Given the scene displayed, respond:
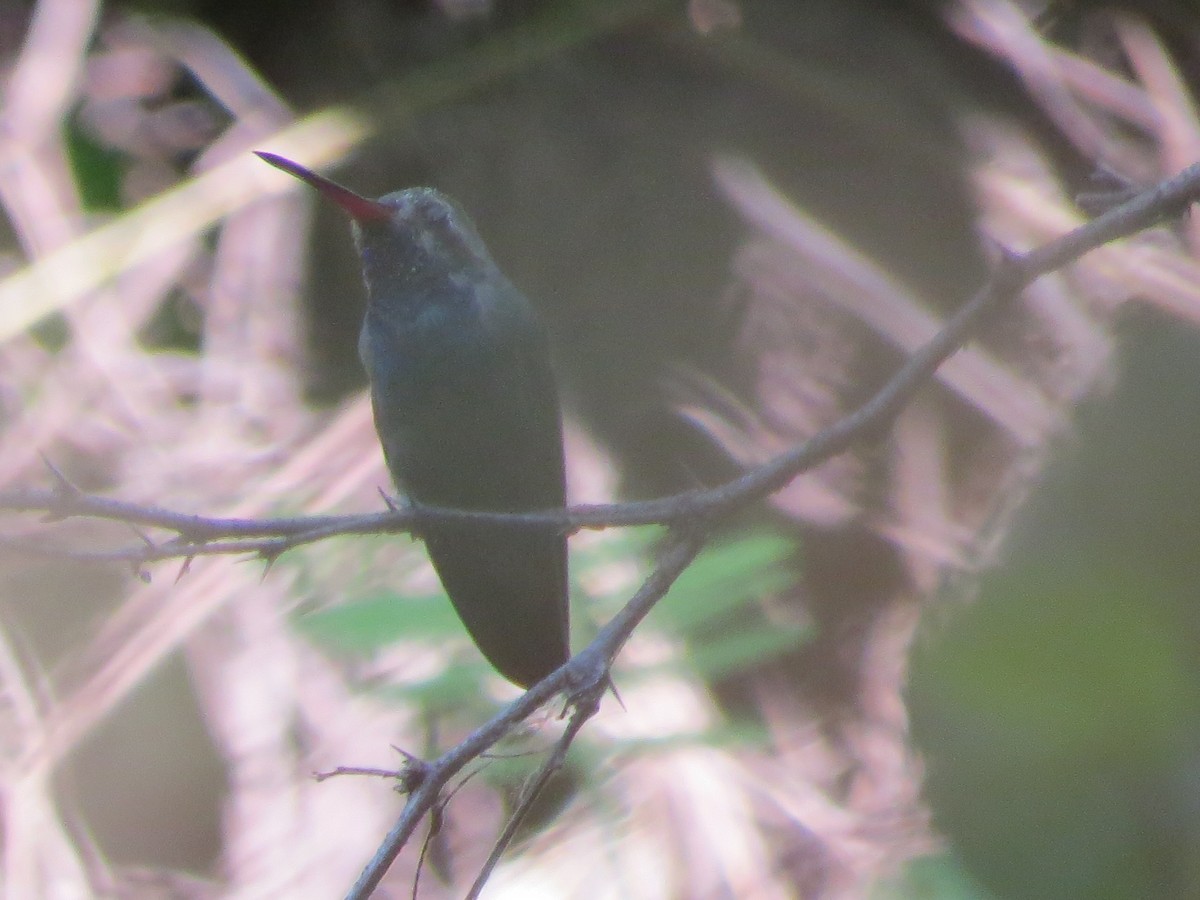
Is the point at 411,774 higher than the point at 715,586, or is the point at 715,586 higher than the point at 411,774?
the point at 411,774

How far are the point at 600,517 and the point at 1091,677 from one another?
56 centimetres

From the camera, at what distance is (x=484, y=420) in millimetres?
1987

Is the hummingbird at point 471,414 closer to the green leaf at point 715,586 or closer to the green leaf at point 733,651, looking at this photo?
the green leaf at point 715,586

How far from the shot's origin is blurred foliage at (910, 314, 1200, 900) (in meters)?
1.05

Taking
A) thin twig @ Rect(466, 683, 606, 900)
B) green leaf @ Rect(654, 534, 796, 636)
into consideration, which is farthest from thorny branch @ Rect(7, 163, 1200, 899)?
green leaf @ Rect(654, 534, 796, 636)

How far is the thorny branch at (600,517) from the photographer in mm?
1259

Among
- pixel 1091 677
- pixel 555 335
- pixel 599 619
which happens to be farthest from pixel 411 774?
pixel 555 335

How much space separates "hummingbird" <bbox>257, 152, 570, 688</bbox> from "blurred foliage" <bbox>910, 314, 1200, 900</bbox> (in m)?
0.83

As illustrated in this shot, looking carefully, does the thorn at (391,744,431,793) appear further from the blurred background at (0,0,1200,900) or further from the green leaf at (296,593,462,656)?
the blurred background at (0,0,1200,900)

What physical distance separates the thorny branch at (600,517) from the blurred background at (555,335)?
140cm

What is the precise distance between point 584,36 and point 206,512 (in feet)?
4.93

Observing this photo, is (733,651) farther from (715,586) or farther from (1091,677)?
(1091,677)

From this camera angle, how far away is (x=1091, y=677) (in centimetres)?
108

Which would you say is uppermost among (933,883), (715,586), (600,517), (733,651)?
(600,517)
